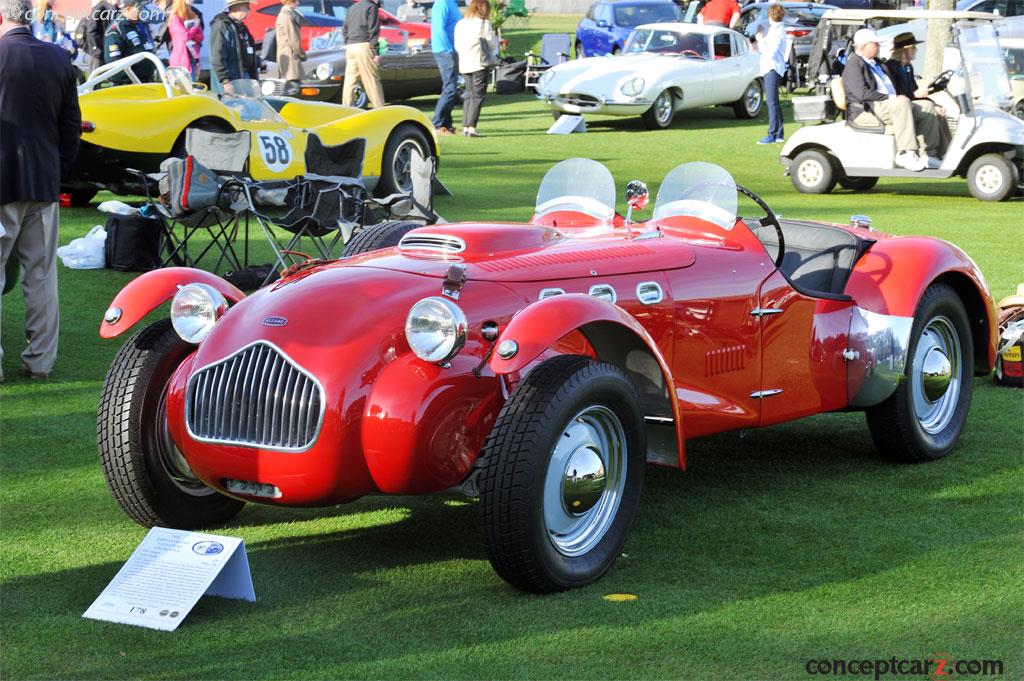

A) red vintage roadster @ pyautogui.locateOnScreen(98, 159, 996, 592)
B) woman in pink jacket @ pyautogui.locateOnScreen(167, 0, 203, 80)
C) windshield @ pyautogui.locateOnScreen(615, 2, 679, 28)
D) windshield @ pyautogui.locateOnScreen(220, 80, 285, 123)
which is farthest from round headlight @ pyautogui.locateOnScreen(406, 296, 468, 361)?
windshield @ pyautogui.locateOnScreen(615, 2, 679, 28)

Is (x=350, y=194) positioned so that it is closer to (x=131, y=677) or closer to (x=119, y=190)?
(x=119, y=190)

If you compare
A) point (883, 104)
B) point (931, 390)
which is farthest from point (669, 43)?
point (931, 390)

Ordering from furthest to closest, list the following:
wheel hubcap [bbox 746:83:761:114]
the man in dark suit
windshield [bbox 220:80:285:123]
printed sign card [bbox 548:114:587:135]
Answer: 1. wheel hubcap [bbox 746:83:761:114]
2. printed sign card [bbox 548:114:587:135]
3. windshield [bbox 220:80:285:123]
4. the man in dark suit

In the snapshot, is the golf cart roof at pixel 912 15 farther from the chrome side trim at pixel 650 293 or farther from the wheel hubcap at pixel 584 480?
the wheel hubcap at pixel 584 480

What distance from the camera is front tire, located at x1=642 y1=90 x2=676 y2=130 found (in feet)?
65.3

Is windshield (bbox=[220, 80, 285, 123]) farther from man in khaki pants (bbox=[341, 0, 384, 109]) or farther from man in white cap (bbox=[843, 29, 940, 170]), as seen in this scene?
man in khaki pants (bbox=[341, 0, 384, 109])

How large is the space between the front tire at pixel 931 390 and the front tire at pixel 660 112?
13965 mm

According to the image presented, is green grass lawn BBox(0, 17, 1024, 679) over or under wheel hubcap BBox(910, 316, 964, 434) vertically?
under

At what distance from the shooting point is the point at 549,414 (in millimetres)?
4152

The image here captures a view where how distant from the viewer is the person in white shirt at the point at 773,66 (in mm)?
18719

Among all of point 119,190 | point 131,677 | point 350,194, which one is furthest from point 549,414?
point 119,190

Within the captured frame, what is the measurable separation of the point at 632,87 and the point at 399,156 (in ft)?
24.8

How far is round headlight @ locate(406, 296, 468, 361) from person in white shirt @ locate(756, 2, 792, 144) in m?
15.2

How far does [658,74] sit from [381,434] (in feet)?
53.6
